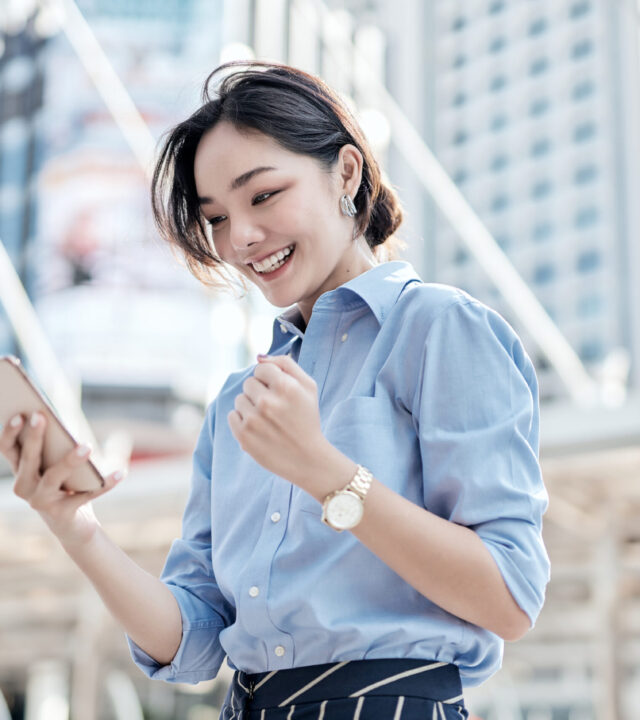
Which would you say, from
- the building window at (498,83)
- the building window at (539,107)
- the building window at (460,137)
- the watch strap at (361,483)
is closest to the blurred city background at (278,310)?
the building window at (460,137)

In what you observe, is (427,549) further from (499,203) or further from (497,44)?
(497,44)

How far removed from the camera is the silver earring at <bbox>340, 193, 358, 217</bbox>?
3.12 feet

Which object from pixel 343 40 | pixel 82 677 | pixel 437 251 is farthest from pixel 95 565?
pixel 437 251

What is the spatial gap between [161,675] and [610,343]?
131ft

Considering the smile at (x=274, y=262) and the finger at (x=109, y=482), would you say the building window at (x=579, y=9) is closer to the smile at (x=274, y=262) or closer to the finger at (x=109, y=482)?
the smile at (x=274, y=262)

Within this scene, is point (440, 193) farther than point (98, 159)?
No

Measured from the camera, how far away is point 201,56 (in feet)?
92.0

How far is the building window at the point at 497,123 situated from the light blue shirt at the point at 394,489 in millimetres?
45686

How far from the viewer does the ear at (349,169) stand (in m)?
0.96

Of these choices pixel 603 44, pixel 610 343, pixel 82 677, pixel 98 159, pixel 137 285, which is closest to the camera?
pixel 82 677

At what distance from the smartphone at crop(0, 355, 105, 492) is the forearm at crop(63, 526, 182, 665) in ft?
0.24

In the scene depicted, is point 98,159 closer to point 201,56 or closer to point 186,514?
point 201,56

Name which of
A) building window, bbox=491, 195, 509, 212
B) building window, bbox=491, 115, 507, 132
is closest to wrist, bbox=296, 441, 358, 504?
building window, bbox=491, 195, 509, 212

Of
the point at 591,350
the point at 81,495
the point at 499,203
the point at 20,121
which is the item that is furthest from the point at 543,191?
the point at 81,495
